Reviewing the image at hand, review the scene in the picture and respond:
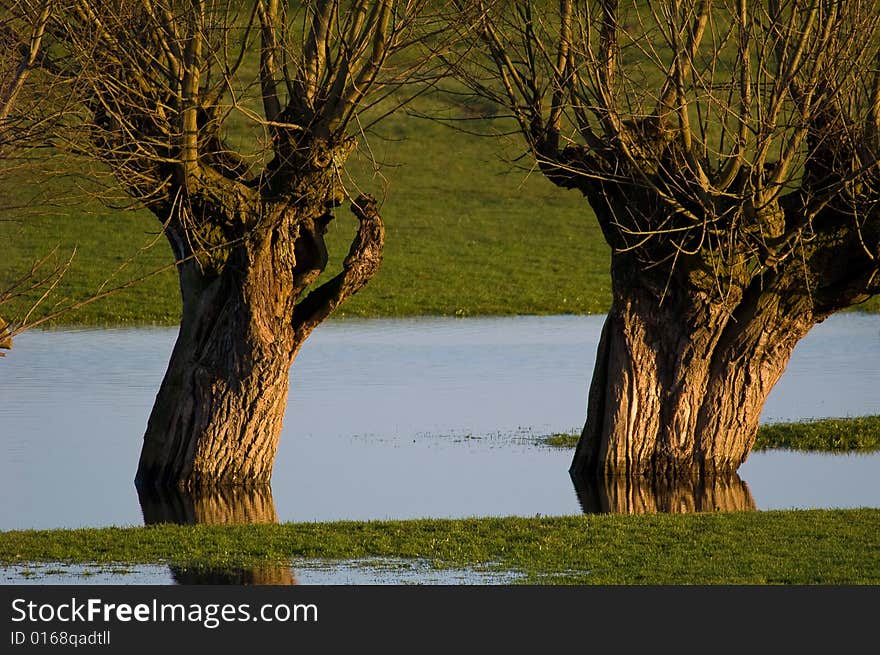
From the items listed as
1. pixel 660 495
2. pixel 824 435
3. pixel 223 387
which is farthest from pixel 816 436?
pixel 223 387

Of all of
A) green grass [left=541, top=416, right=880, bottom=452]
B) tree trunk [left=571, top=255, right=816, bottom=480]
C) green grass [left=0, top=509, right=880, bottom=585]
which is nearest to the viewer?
green grass [left=0, top=509, right=880, bottom=585]

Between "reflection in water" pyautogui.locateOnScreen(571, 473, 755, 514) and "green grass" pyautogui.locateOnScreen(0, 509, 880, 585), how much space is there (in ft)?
4.66

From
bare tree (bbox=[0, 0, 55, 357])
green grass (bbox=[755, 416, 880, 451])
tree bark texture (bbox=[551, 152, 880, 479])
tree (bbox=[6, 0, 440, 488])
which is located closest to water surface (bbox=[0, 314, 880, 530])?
green grass (bbox=[755, 416, 880, 451])

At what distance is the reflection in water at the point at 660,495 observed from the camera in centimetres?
1379

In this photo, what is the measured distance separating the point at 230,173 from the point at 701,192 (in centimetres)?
445

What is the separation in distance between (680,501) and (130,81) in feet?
20.8

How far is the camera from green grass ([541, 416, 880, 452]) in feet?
55.8

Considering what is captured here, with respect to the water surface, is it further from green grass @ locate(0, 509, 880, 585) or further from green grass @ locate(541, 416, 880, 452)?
green grass @ locate(0, 509, 880, 585)

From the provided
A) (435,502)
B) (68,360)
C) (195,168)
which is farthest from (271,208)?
(68,360)

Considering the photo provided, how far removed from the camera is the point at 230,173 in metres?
14.3

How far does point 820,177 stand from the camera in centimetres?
1471

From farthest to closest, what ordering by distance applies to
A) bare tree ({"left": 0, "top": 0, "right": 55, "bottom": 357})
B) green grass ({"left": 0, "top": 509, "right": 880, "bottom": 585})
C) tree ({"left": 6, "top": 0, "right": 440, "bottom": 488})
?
tree ({"left": 6, "top": 0, "right": 440, "bottom": 488}) → green grass ({"left": 0, "top": 509, "right": 880, "bottom": 585}) → bare tree ({"left": 0, "top": 0, "right": 55, "bottom": 357})

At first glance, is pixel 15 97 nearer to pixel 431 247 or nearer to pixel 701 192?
pixel 701 192

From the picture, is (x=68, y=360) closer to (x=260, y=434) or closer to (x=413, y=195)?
(x=260, y=434)
